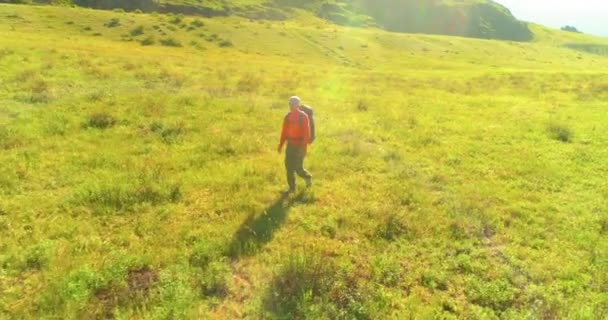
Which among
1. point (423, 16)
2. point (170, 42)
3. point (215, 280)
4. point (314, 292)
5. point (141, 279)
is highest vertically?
point (423, 16)

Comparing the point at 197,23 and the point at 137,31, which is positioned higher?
the point at 197,23

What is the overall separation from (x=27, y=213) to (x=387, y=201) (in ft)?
30.9

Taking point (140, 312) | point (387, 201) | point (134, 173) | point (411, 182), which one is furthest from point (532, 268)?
point (134, 173)

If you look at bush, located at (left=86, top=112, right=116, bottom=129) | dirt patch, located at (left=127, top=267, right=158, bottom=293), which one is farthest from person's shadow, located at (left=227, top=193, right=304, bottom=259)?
bush, located at (left=86, top=112, right=116, bottom=129)

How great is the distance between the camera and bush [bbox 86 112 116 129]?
61.1ft

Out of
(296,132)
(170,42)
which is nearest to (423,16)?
(170,42)

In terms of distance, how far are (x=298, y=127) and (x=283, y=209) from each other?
88.2 inches

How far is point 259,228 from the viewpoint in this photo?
10867 millimetres

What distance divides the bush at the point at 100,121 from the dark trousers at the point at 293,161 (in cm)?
985

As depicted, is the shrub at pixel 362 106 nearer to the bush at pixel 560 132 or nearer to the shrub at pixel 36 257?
the bush at pixel 560 132

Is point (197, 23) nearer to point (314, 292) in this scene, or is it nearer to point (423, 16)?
point (314, 292)

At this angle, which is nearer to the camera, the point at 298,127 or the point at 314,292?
the point at 314,292

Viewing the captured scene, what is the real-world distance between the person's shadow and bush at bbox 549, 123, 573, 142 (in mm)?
14689

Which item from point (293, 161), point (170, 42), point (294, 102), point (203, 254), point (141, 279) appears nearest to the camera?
point (141, 279)
